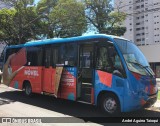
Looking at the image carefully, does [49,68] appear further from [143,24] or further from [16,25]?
[143,24]

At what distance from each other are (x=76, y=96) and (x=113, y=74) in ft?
7.01

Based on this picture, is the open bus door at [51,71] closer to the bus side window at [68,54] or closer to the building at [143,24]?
the bus side window at [68,54]

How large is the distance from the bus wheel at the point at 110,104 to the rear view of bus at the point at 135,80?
48cm

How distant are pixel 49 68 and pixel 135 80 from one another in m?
4.84

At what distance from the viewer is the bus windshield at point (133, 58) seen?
31.7ft

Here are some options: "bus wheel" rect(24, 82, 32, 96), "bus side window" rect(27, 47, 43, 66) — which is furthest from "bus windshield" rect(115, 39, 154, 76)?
"bus wheel" rect(24, 82, 32, 96)

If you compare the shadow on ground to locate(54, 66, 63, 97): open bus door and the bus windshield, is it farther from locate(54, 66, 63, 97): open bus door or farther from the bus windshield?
the bus windshield

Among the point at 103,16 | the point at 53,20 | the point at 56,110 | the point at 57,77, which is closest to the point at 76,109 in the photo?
the point at 56,110

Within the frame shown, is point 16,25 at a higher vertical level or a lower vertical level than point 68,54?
higher

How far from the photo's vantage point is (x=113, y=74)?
9750mm

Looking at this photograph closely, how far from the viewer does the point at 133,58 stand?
32.8 feet

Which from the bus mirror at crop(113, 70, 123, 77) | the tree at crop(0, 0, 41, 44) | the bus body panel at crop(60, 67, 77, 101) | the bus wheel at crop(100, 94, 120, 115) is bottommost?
the bus wheel at crop(100, 94, 120, 115)

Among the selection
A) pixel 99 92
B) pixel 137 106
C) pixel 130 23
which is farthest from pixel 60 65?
pixel 130 23

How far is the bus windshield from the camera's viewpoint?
9.67 metres
